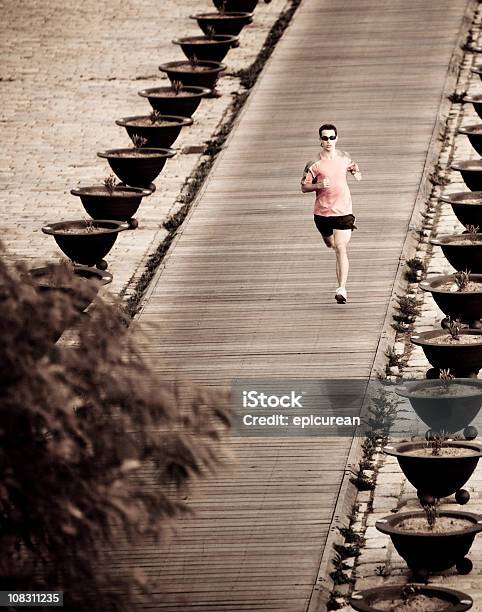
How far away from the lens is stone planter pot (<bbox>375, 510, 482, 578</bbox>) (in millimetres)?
12883

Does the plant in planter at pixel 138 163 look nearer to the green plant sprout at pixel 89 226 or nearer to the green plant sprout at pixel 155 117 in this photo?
the green plant sprout at pixel 155 117

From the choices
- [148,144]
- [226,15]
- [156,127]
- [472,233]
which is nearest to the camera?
[472,233]

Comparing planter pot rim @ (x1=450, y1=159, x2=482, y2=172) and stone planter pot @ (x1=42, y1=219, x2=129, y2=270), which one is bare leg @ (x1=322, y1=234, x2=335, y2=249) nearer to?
stone planter pot @ (x1=42, y1=219, x2=129, y2=270)

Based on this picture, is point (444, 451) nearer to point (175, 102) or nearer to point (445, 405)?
point (445, 405)

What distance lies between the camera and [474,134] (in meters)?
23.5

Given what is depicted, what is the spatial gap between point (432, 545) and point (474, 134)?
37.6 feet

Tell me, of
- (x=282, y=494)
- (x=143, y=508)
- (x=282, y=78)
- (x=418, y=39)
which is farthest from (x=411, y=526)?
(x=418, y=39)

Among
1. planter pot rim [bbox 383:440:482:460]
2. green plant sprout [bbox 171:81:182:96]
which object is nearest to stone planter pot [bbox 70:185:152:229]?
green plant sprout [bbox 171:81:182:96]

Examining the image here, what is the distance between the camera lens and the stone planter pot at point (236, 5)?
33219 millimetres

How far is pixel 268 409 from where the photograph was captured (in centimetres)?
1623

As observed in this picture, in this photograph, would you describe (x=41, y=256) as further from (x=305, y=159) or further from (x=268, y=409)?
(x=268, y=409)

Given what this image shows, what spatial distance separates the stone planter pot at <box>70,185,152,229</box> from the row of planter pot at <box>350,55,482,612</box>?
4756 mm

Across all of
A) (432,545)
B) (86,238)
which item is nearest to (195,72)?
(86,238)

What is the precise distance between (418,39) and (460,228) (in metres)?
9.25
